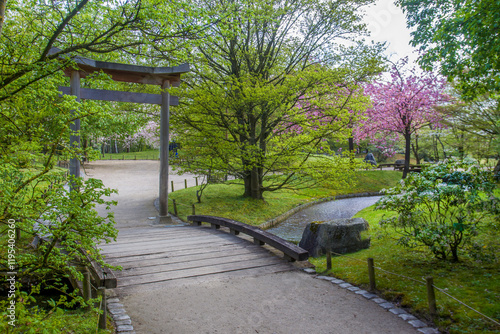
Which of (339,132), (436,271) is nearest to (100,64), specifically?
(339,132)

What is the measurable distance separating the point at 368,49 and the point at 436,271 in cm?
919

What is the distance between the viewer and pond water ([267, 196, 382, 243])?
12.2 metres

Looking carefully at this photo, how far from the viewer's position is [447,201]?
5.78 m

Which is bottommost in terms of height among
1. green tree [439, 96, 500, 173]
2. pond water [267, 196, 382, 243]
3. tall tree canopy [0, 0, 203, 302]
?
pond water [267, 196, 382, 243]

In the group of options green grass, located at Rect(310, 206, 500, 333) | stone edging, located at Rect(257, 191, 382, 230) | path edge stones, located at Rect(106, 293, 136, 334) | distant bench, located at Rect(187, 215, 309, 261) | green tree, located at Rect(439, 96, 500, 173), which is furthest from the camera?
A: green tree, located at Rect(439, 96, 500, 173)

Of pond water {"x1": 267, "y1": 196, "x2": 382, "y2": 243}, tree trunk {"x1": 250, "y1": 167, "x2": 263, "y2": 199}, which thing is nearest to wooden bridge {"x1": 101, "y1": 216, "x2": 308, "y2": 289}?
pond water {"x1": 267, "y1": 196, "x2": 382, "y2": 243}

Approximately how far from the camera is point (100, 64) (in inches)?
370

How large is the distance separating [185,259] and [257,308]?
2.19 m

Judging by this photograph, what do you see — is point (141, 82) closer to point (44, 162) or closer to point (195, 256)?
point (195, 256)

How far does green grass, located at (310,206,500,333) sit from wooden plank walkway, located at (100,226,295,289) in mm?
1224

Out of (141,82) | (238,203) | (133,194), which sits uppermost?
(141,82)

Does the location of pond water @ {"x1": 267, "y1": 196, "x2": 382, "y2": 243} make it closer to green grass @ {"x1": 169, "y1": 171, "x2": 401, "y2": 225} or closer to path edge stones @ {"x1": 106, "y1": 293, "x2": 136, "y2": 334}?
green grass @ {"x1": 169, "y1": 171, "x2": 401, "y2": 225}

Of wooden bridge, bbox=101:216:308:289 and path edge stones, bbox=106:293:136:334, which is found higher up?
wooden bridge, bbox=101:216:308:289

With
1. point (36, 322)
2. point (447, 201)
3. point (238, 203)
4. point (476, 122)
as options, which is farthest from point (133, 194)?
point (476, 122)
